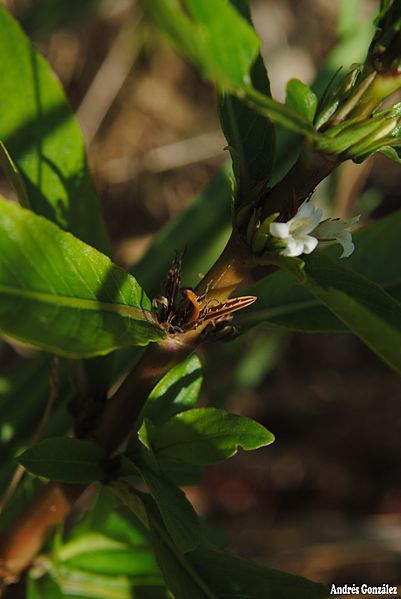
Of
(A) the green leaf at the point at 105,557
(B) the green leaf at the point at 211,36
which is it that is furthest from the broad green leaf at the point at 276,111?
(A) the green leaf at the point at 105,557

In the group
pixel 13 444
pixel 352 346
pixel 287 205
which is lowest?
pixel 13 444

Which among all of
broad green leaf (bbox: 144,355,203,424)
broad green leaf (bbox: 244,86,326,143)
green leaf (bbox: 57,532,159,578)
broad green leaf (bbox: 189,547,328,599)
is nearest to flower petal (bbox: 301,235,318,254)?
broad green leaf (bbox: 244,86,326,143)

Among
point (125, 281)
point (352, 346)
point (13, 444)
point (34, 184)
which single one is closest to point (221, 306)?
point (125, 281)

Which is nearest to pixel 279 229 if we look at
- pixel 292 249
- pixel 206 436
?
pixel 292 249

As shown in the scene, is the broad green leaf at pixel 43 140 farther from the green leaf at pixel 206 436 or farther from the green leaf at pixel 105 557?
the green leaf at pixel 105 557

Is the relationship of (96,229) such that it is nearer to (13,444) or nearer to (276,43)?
(13,444)
